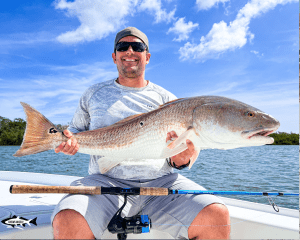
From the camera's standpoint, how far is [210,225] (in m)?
1.98

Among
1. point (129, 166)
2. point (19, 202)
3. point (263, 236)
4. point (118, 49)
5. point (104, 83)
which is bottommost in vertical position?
point (263, 236)

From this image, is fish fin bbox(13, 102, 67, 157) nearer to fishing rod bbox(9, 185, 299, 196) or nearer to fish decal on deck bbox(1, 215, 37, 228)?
fishing rod bbox(9, 185, 299, 196)

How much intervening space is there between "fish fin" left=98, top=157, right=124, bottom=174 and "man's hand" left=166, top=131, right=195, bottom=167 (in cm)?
53

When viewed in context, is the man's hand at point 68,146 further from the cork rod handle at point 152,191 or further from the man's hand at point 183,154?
the man's hand at point 183,154

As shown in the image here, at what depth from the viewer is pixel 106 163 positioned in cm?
238

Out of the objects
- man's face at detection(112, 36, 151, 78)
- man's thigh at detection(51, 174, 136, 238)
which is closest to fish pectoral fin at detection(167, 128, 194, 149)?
man's thigh at detection(51, 174, 136, 238)

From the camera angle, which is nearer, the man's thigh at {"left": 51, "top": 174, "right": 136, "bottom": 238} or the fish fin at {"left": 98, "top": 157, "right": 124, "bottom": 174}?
the man's thigh at {"left": 51, "top": 174, "right": 136, "bottom": 238}

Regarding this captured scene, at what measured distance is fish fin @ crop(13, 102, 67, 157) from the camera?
2217mm

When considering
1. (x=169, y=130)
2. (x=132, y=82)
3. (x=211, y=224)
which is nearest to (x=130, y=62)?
(x=132, y=82)

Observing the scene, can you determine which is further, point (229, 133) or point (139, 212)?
point (139, 212)

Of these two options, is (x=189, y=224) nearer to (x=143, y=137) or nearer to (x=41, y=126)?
(x=143, y=137)

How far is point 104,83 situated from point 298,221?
2658mm

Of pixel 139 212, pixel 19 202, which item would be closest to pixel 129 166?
pixel 139 212

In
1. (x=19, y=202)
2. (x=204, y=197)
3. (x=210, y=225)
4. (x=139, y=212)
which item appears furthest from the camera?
(x=19, y=202)
